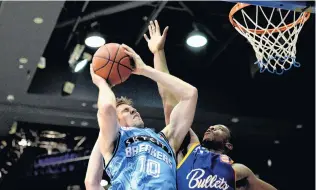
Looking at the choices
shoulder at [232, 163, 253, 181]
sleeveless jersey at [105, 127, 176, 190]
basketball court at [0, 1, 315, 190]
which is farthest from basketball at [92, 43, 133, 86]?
basketball court at [0, 1, 315, 190]

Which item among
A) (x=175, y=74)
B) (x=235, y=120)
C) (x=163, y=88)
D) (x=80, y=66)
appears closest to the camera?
(x=163, y=88)

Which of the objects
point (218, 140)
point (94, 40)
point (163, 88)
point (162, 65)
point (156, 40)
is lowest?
point (218, 140)

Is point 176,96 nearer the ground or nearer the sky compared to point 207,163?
nearer the sky

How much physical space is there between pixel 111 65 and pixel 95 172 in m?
0.65

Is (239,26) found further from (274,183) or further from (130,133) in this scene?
(274,183)

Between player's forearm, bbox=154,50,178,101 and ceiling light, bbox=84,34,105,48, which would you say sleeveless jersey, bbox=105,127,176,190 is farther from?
ceiling light, bbox=84,34,105,48

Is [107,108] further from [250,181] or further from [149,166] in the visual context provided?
[250,181]

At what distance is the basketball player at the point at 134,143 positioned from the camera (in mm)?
3270

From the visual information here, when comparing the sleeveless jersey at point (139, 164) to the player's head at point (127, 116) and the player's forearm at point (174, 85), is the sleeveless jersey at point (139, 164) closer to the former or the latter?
the player's head at point (127, 116)

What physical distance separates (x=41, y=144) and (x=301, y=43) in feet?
13.8

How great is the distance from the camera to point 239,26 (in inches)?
197

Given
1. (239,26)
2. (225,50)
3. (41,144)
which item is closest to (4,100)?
(41,144)

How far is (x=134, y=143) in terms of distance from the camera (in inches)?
132

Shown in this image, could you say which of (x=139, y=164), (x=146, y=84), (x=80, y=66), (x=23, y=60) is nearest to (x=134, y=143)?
(x=139, y=164)
